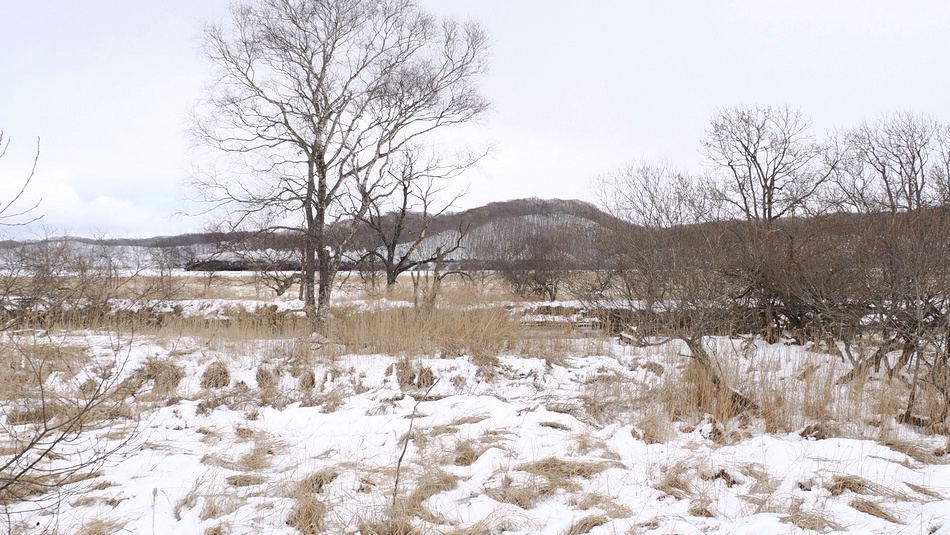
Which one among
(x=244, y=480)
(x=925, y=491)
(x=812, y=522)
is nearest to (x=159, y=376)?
(x=244, y=480)

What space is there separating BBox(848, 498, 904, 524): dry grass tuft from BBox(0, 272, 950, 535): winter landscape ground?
0.05 feet

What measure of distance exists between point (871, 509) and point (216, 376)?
6710 millimetres

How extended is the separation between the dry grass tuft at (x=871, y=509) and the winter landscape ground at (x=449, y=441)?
15 mm

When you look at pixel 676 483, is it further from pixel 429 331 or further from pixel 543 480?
pixel 429 331

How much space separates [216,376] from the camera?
6797 millimetres

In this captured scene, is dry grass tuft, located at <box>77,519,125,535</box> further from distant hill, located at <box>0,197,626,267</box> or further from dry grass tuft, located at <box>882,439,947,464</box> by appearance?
distant hill, located at <box>0,197,626,267</box>

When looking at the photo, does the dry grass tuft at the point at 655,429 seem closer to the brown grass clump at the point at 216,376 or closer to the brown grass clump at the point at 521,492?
the brown grass clump at the point at 521,492

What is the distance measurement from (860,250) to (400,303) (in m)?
7.03

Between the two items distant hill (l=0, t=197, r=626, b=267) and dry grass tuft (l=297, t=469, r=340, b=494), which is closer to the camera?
dry grass tuft (l=297, t=469, r=340, b=494)

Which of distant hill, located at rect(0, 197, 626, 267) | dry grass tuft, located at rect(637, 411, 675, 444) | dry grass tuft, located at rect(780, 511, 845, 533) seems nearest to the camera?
dry grass tuft, located at rect(780, 511, 845, 533)

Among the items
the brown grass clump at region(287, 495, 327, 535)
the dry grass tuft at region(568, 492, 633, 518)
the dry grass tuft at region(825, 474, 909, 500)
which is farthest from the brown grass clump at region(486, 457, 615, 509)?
the dry grass tuft at region(825, 474, 909, 500)

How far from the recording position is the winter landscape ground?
3.33m

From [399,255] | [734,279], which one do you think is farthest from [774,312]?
[399,255]

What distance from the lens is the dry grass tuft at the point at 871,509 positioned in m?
3.17
